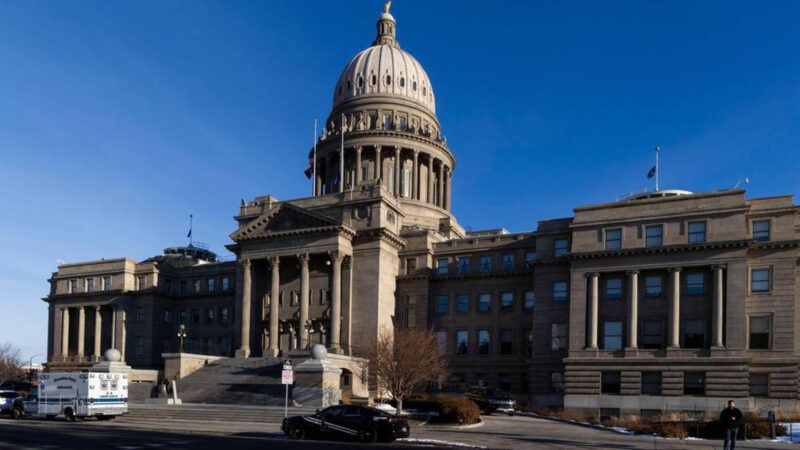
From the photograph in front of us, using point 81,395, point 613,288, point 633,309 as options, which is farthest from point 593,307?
point 81,395

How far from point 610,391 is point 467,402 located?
19.1 meters

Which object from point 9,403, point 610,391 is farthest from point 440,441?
point 9,403

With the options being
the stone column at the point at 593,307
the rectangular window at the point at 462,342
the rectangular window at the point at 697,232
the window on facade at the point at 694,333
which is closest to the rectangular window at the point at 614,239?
the stone column at the point at 593,307

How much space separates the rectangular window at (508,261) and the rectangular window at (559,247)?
5831mm

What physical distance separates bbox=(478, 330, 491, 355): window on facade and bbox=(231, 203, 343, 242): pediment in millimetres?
16735

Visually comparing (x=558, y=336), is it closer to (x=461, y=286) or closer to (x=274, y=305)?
(x=461, y=286)

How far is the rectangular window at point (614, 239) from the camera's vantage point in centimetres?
5781

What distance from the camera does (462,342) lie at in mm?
69062

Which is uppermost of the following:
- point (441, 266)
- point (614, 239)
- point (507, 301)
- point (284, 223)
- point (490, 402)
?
point (284, 223)

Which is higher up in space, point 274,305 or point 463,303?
point 463,303

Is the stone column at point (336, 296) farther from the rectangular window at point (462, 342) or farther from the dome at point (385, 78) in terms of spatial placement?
the dome at point (385, 78)

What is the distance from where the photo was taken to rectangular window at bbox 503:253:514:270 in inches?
2662

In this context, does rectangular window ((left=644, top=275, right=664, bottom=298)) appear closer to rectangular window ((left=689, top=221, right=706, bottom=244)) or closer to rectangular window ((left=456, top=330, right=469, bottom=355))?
rectangular window ((left=689, top=221, right=706, bottom=244))

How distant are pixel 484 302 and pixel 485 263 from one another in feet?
12.1
